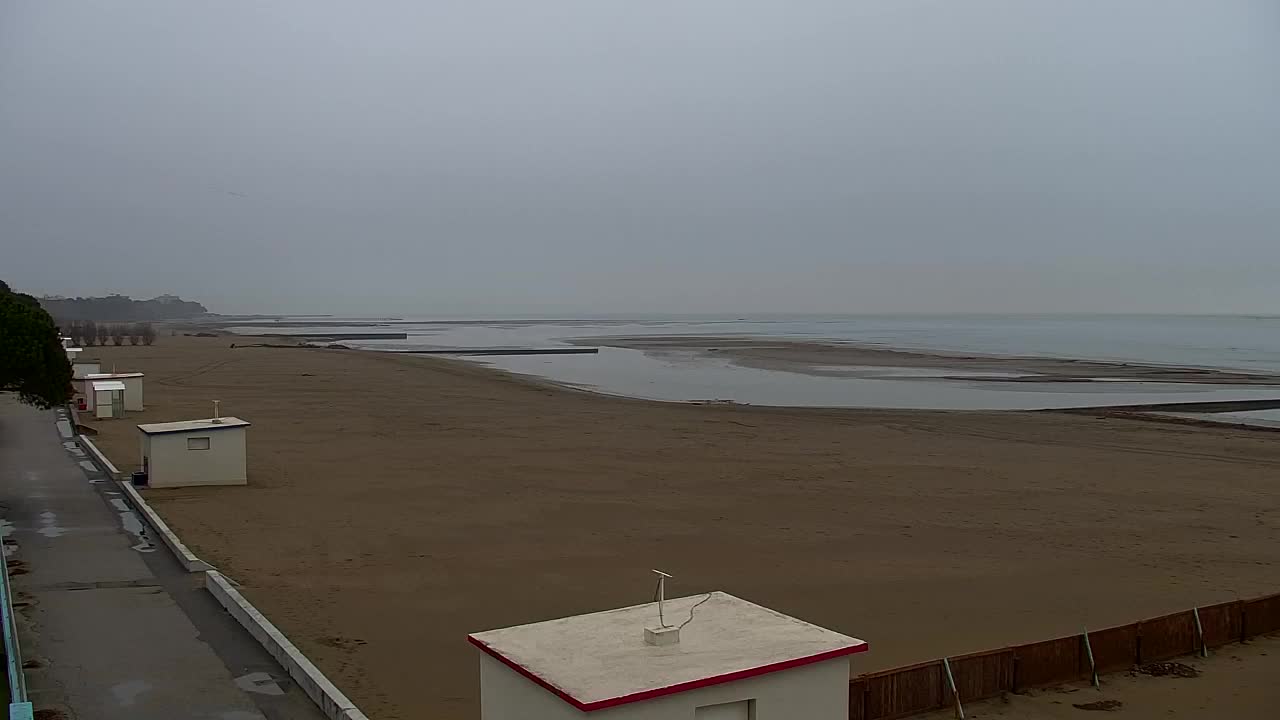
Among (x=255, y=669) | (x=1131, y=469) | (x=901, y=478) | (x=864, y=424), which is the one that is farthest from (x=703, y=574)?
(x=864, y=424)

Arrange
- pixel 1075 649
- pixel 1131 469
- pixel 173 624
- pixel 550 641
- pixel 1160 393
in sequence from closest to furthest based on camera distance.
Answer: pixel 550 641
pixel 1075 649
pixel 173 624
pixel 1131 469
pixel 1160 393

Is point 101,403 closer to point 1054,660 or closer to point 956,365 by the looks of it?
point 1054,660

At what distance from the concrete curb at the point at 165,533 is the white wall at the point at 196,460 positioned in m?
0.72

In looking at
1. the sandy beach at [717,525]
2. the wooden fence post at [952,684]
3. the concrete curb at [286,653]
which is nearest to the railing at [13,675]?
the concrete curb at [286,653]

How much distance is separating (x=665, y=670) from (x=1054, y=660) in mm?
6500

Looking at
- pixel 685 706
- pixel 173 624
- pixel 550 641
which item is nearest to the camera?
pixel 685 706

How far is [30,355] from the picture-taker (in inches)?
845

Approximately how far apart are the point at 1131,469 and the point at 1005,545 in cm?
1174

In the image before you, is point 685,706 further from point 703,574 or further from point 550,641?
point 703,574

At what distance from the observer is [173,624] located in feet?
43.5

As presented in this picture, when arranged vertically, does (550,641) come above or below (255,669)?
above

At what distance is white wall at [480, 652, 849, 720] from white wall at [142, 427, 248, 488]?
A: 55.4 feet

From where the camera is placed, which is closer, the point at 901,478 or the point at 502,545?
the point at 502,545

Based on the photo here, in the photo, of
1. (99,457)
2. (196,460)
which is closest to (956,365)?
(99,457)
